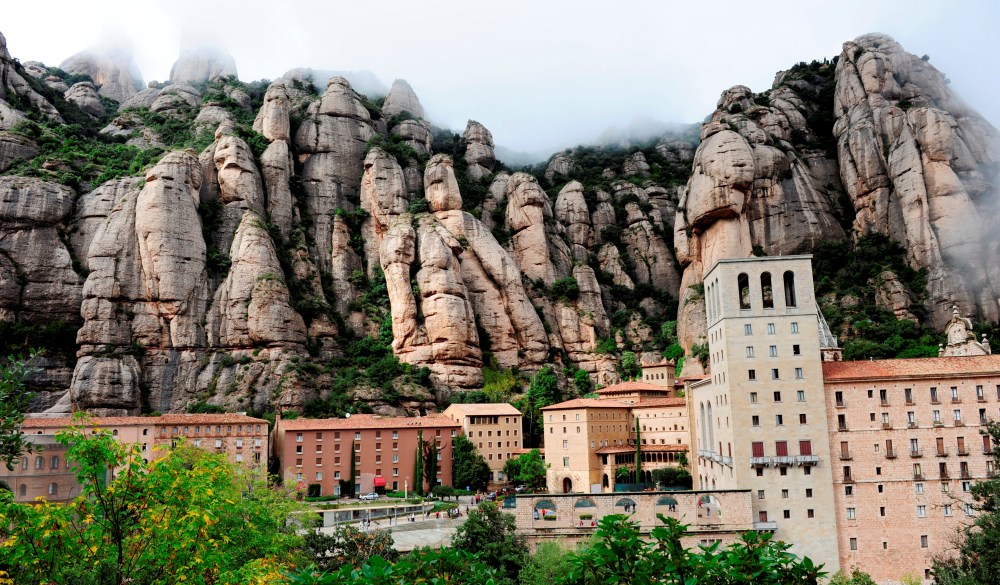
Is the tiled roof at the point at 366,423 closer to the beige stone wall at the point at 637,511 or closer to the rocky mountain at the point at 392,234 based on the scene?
the rocky mountain at the point at 392,234

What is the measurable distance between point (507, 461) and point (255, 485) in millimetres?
40019

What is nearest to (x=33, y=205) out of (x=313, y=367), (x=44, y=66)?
(x=313, y=367)

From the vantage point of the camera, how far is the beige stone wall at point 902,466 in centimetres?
4609

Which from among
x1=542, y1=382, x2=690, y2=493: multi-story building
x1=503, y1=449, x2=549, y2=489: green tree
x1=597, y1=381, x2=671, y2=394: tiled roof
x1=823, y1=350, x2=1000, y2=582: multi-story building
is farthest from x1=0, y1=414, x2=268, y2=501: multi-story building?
x1=823, y1=350, x2=1000, y2=582: multi-story building

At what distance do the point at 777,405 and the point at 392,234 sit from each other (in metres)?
58.6

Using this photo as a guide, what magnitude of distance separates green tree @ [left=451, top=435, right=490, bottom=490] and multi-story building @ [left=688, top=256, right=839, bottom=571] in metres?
27.3

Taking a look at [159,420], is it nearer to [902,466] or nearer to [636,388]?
[636,388]

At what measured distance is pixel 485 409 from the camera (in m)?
77.6

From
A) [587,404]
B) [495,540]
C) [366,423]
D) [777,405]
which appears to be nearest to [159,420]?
[366,423]

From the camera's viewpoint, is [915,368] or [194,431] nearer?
[915,368]

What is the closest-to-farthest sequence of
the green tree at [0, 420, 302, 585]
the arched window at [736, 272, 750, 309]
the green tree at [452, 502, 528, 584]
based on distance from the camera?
the green tree at [0, 420, 302, 585], the green tree at [452, 502, 528, 584], the arched window at [736, 272, 750, 309]

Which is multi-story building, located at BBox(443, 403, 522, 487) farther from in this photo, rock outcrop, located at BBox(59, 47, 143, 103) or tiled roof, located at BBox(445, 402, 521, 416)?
rock outcrop, located at BBox(59, 47, 143, 103)

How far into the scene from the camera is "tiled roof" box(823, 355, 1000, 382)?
4726 cm

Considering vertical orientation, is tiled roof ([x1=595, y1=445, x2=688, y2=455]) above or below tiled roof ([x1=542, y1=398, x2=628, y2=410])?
below
